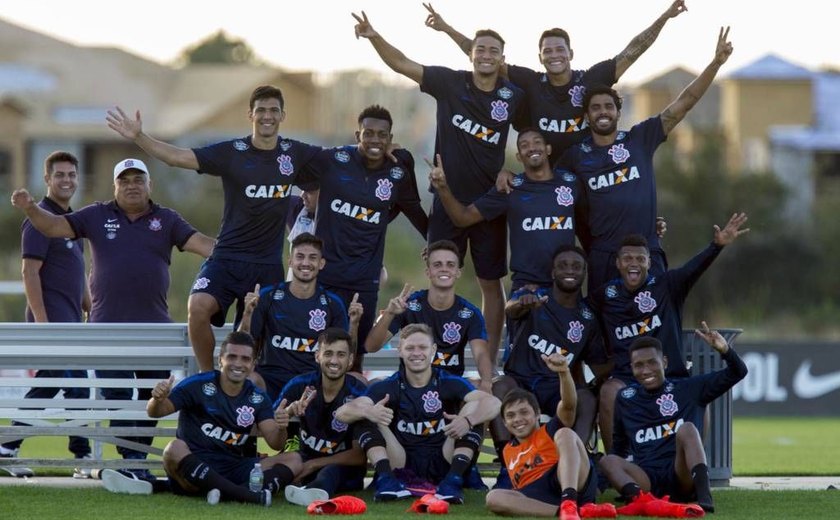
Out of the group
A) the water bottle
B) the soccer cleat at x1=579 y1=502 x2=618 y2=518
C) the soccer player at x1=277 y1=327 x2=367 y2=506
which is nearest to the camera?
the soccer cleat at x1=579 y1=502 x2=618 y2=518

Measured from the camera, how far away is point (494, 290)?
10422mm

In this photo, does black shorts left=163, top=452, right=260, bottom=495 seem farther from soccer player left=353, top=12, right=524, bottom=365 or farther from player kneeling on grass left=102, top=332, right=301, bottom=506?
soccer player left=353, top=12, right=524, bottom=365

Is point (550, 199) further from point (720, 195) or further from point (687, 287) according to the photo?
point (720, 195)

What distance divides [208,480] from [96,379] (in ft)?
4.59

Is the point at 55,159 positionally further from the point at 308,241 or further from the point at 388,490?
the point at 388,490

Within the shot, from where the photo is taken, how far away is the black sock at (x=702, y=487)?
862 centimetres

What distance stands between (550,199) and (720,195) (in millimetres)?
27989

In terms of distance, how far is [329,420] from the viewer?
30.7 ft

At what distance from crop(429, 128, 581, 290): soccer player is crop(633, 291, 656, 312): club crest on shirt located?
0.57 metres

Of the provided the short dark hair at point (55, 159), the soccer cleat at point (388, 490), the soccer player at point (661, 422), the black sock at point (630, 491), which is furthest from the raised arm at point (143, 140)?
the black sock at point (630, 491)

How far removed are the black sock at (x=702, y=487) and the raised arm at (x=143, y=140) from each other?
364 cm

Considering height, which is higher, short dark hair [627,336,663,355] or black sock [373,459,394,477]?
short dark hair [627,336,663,355]

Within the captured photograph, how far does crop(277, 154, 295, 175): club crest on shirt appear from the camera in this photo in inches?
386

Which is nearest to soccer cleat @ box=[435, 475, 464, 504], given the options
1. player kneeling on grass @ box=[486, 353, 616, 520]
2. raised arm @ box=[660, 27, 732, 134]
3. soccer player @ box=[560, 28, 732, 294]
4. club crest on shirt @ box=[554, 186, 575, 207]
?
player kneeling on grass @ box=[486, 353, 616, 520]
